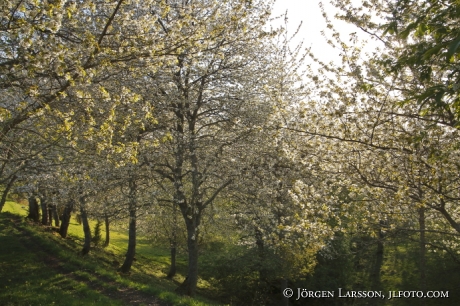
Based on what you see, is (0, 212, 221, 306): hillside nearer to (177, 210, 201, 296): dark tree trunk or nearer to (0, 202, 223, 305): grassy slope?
(0, 202, 223, 305): grassy slope

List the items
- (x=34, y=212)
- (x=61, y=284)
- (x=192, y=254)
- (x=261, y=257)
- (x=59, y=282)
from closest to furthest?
(x=61, y=284), (x=59, y=282), (x=192, y=254), (x=261, y=257), (x=34, y=212)

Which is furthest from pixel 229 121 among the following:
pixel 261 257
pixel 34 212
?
pixel 34 212

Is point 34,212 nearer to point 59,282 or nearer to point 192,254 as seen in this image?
point 59,282

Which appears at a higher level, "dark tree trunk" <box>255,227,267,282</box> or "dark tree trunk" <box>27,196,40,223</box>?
"dark tree trunk" <box>27,196,40,223</box>

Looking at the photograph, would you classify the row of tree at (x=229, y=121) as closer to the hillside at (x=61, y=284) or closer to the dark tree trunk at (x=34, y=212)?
the hillside at (x=61, y=284)

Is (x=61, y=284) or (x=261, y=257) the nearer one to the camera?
(x=61, y=284)

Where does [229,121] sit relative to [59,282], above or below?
above

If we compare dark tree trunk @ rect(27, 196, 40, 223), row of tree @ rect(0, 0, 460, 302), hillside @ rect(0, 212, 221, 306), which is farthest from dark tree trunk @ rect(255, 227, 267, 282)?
dark tree trunk @ rect(27, 196, 40, 223)

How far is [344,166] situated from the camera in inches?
340

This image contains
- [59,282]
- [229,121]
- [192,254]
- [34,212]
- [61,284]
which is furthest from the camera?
[34,212]

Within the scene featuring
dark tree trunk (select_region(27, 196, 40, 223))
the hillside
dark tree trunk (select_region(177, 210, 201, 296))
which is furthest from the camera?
dark tree trunk (select_region(27, 196, 40, 223))

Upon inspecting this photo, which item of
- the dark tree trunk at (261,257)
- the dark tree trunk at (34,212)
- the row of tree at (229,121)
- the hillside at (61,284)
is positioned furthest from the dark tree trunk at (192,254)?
the dark tree trunk at (34,212)

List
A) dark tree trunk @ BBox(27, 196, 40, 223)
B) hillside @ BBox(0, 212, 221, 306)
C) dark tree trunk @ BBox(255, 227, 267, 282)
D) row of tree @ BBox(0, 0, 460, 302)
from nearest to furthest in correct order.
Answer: row of tree @ BBox(0, 0, 460, 302) → hillside @ BBox(0, 212, 221, 306) → dark tree trunk @ BBox(255, 227, 267, 282) → dark tree trunk @ BBox(27, 196, 40, 223)

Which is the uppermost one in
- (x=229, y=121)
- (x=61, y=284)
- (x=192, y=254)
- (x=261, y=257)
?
(x=229, y=121)
